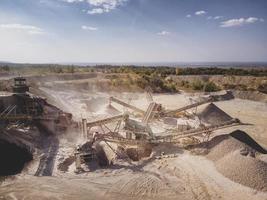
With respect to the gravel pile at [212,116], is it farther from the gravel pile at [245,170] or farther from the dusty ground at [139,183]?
the gravel pile at [245,170]

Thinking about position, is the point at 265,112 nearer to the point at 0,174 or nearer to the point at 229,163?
the point at 229,163

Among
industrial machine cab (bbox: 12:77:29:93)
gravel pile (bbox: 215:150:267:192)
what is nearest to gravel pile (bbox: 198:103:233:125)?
gravel pile (bbox: 215:150:267:192)

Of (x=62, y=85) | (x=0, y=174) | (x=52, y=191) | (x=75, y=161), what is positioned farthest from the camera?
(x=62, y=85)

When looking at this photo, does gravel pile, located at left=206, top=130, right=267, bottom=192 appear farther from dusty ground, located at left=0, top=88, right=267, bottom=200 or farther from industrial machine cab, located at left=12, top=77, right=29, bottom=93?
industrial machine cab, located at left=12, top=77, right=29, bottom=93

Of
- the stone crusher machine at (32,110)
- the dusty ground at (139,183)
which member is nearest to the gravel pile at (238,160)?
the dusty ground at (139,183)

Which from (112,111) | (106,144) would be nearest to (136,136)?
(106,144)

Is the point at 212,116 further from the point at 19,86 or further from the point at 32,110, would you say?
the point at 19,86
